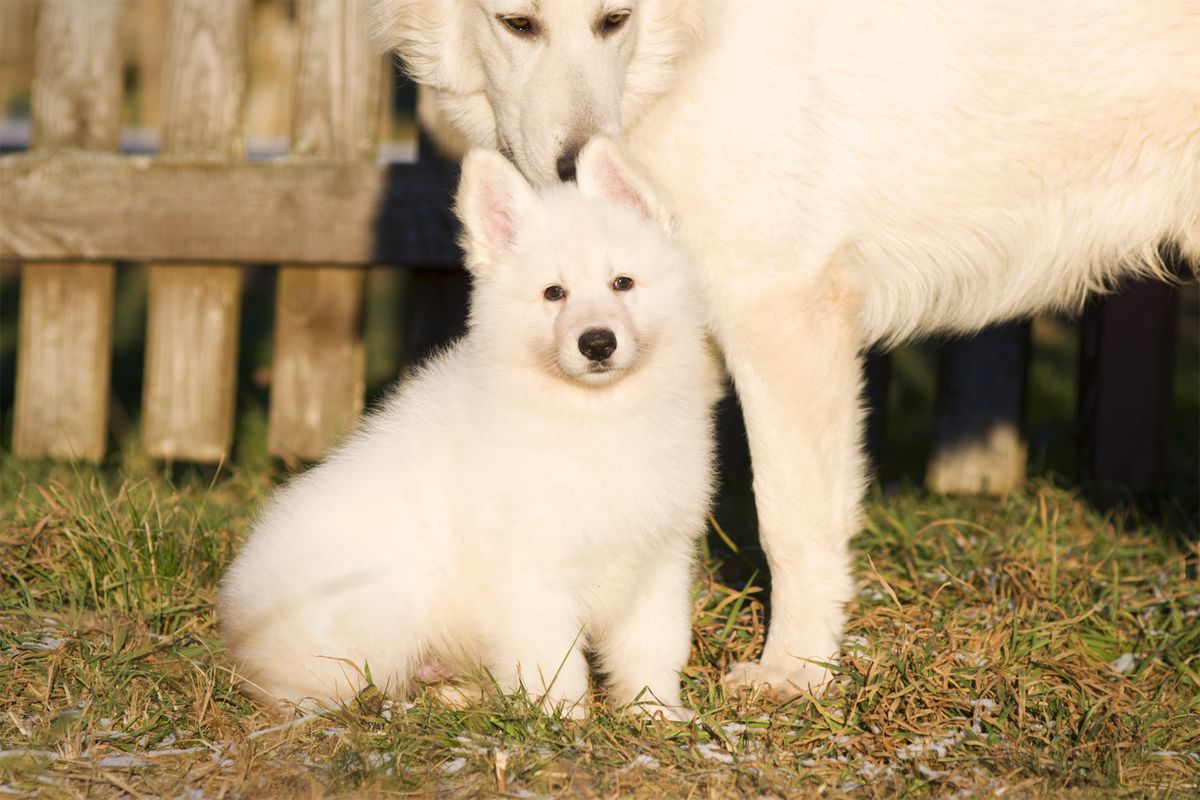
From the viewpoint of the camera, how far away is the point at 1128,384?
4.93 metres

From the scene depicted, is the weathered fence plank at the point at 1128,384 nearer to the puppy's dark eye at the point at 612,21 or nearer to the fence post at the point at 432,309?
the fence post at the point at 432,309

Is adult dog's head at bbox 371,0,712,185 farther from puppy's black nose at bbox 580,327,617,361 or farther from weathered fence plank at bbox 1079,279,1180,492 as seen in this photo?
weathered fence plank at bbox 1079,279,1180,492

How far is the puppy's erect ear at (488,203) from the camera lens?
2803 millimetres

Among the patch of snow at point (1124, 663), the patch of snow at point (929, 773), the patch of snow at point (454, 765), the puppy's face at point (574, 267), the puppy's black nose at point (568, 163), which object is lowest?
the patch of snow at point (454, 765)

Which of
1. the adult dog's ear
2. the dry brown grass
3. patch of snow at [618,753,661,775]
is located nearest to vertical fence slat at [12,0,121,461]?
the dry brown grass

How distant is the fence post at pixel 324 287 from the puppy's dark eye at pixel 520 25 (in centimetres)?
175

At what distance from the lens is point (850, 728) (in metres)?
2.77

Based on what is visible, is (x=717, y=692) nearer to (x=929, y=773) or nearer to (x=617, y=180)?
(x=929, y=773)

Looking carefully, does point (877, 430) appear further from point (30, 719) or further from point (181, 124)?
point (30, 719)

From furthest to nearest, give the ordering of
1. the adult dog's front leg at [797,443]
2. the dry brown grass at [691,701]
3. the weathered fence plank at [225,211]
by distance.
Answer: the weathered fence plank at [225,211], the adult dog's front leg at [797,443], the dry brown grass at [691,701]

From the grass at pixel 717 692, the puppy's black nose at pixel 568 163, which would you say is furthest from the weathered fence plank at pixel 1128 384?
the puppy's black nose at pixel 568 163

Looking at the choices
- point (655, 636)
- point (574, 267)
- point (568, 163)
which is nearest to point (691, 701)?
point (655, 636)

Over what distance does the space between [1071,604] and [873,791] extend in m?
1.30

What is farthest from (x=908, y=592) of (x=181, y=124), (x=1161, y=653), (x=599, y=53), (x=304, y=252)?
(x=181, y=124)
